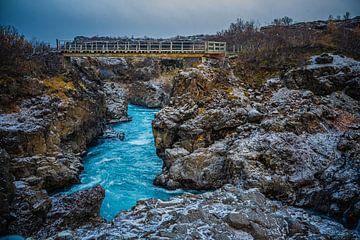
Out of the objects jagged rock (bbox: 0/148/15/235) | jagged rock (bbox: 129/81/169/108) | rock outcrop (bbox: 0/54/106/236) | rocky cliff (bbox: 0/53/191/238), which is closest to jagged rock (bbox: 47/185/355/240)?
rocky cliff (bbox: 0/53/191/238)

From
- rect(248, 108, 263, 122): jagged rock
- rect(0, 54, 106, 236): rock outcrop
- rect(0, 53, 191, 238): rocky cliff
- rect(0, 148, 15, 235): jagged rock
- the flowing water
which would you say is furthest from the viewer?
rect(248, 108, 263, 122): jagged rock

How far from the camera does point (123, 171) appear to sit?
2534cm

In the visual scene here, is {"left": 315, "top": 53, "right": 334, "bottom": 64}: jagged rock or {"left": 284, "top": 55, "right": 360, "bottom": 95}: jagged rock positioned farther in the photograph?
{"left": 315, "top": 53, "right": 334, "bottom": 64}: jagged rock

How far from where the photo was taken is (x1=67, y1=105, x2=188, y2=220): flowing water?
20.3m

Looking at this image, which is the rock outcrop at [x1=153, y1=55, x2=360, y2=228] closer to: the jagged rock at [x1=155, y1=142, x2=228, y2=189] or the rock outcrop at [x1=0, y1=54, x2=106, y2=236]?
the jagged rock at [x1=155, y1=142, x2=228, y2=189]

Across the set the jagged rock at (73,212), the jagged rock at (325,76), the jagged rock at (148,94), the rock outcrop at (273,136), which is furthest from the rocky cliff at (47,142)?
the jagged rock at (325,76)

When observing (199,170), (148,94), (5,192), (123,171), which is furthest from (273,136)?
(148,94)

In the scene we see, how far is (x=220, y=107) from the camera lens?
77.0ft

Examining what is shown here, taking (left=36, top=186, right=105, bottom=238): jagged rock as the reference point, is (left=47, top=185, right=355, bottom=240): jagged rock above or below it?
above

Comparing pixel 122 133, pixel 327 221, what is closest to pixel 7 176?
pixel 327 221

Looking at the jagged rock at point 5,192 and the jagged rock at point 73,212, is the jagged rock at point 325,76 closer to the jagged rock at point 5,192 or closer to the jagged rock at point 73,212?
the jagged rock at point 73,212

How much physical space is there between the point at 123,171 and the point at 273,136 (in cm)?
1245

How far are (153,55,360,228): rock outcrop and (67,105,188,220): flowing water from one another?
1706 mm

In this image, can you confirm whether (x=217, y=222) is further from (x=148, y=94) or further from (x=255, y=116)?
(x=148, y=94)
